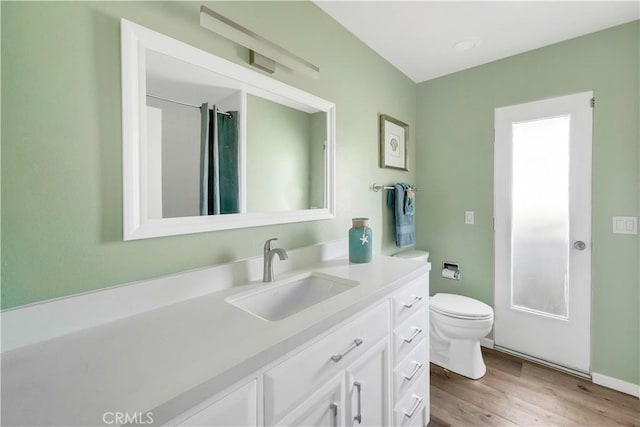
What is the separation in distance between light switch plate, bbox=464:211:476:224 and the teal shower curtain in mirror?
199cm

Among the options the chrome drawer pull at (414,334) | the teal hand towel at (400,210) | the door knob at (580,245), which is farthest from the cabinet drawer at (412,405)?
the door knob at (580,245)

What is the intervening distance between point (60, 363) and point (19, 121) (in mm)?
617

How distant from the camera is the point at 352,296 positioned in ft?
3.34

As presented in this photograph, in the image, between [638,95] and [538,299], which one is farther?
[538,299]

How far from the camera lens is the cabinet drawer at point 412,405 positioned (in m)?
1.26

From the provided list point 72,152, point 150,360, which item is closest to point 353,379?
point 150,360

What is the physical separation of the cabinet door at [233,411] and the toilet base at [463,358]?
1.76 m

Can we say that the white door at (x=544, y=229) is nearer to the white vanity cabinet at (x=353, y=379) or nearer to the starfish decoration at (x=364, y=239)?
the white vanity cabinet at (x=353, y=379)

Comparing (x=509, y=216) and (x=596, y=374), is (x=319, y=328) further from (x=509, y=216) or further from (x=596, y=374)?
Result: (x=596, y=374)

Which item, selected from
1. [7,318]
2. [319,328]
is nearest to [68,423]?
[7,318]

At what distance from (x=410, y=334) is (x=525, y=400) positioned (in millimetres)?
1058

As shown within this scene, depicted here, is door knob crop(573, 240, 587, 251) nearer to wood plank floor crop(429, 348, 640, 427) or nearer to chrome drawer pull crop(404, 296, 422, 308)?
wood plank floor crop(429, 348, 640, 427)

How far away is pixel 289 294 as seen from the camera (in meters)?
1.27

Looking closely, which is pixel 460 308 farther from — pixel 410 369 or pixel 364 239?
pixel 364 239
